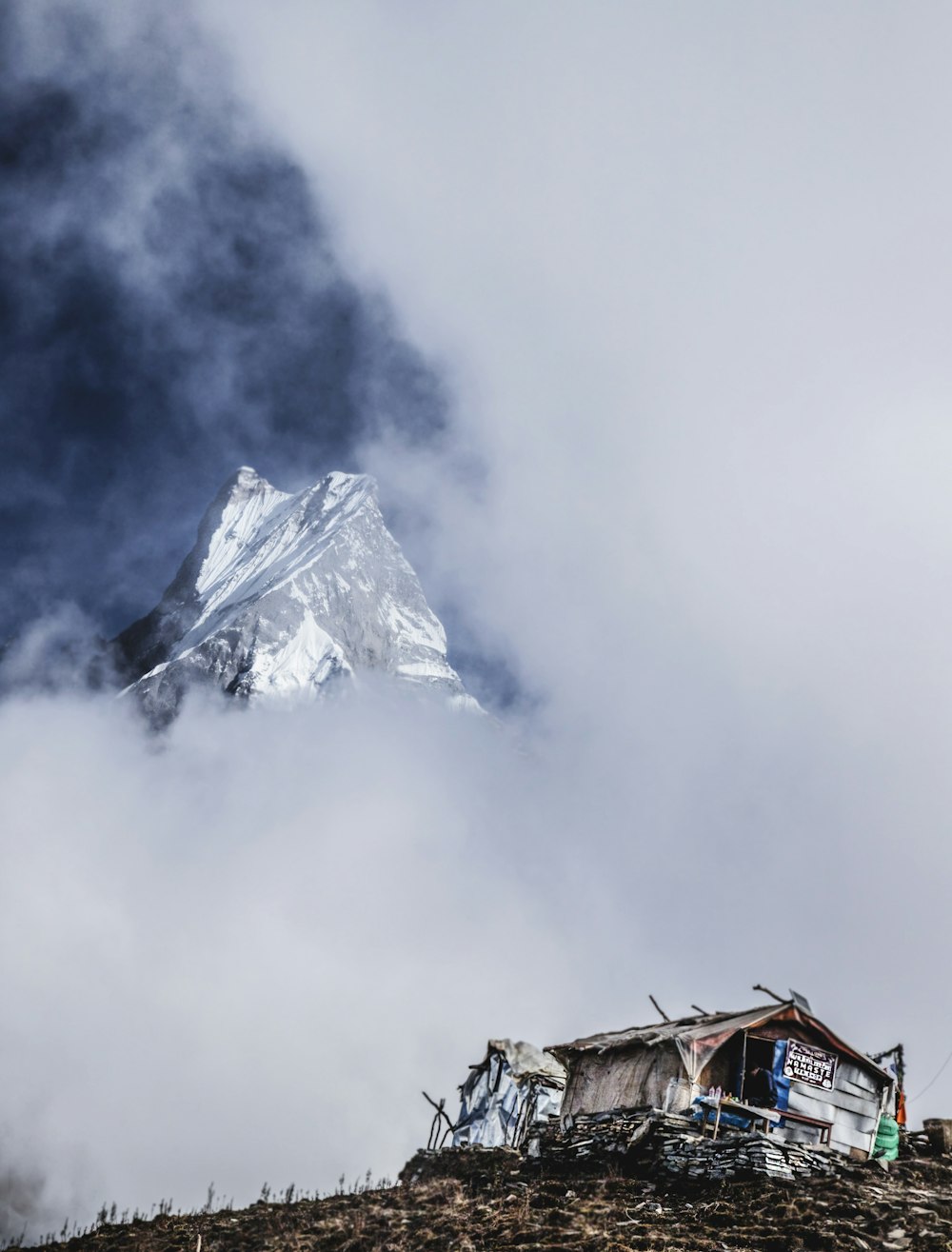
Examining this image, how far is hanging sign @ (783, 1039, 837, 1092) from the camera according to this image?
32.3 meters

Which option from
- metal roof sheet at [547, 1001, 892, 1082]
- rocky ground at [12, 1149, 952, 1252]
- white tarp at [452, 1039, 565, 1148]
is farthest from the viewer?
white tarp at [452, 1039, 565, 1148]

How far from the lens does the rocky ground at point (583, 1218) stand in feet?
74.1

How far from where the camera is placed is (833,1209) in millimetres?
24297

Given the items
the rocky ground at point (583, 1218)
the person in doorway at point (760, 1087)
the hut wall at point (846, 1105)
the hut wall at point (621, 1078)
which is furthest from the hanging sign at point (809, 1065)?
the hut wall at point (621, 1078)

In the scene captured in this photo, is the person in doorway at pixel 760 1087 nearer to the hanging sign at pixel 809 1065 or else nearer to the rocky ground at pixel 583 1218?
the hanging sign at pixel 809 1065

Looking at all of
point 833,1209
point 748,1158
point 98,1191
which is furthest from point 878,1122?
point 98,1191

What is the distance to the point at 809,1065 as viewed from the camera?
32625 millimetres

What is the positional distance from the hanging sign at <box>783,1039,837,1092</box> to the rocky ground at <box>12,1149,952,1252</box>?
2856mm

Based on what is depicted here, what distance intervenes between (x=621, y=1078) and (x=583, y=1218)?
944 cm

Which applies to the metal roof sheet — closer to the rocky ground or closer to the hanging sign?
the hanging sign

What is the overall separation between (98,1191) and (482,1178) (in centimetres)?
11294

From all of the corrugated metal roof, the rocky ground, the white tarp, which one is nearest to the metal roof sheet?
the corrugated metal roof

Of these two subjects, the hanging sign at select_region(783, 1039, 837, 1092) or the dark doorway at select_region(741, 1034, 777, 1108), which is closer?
the dark doorway at select_region(741, 1034, 777, 1108)

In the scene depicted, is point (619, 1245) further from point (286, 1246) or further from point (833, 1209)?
point (286, 1246)
